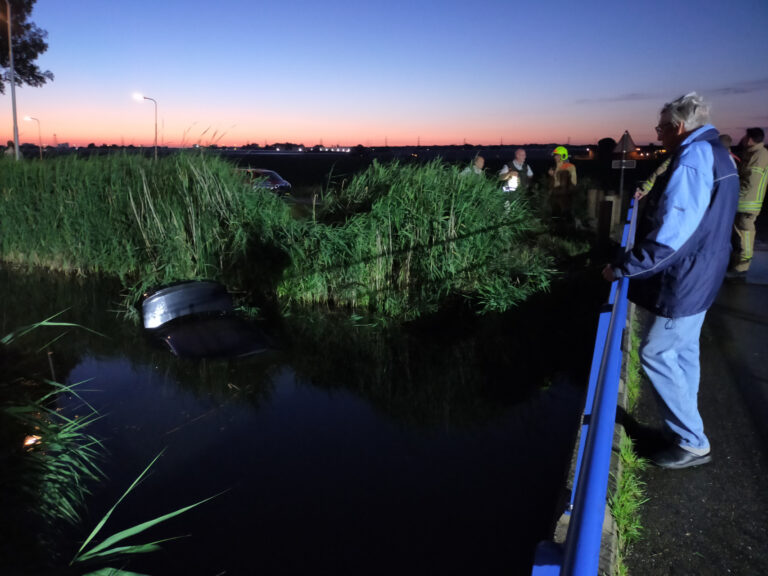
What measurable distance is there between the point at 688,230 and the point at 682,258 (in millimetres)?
222

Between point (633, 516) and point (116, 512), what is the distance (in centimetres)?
318

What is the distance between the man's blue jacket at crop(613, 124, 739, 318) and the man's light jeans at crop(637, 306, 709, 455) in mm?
97

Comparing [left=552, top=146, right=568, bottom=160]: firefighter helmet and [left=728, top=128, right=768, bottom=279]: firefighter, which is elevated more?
[left=552, top=146, right=568, bottom=160]: firefighter helmet

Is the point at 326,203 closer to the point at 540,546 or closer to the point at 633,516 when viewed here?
the point at 633,516

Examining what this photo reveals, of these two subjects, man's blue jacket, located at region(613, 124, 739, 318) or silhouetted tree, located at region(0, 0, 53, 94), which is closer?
man's blue jacket, located at region(613, 124, 739, 318)

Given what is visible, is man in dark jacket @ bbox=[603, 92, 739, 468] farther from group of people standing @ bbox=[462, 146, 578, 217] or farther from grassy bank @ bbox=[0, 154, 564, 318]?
group of people standing @ bbox=[462, 146, 578, 217]

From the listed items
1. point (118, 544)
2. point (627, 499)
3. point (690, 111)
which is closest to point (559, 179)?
point (690, 111)

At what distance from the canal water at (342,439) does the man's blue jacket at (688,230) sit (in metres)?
1.37

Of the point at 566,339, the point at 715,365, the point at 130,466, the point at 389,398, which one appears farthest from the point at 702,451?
the point at 130,466

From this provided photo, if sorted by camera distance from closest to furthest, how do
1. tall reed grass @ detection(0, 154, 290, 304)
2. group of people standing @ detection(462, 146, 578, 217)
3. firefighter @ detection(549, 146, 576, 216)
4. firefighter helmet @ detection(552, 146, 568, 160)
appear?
tall reed grass @ detection(0, 154, 290, 304)
group of people standing @ detection(462, 146, 578, 217)
firefighter helmet @ detection(552, 146, 568, 160)
firefighter @ detection(549, 146, 576, 216)

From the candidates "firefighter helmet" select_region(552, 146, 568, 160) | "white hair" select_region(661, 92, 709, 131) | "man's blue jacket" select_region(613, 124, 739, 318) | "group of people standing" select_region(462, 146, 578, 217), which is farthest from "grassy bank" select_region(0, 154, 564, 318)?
"white hair" select_region(661, 92, 709, 131)

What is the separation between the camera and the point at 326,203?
8.81 meters

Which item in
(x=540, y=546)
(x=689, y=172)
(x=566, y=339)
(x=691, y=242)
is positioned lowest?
(x=566, y=339)

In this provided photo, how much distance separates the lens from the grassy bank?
26.5 feet
